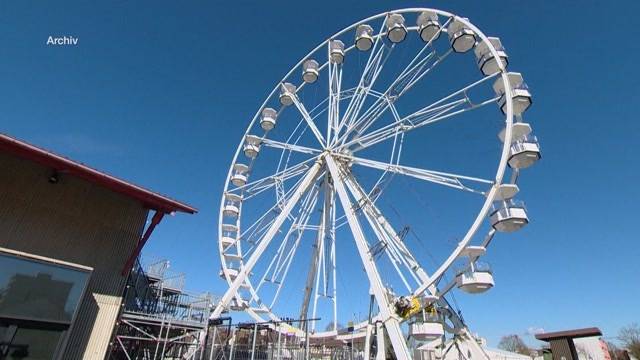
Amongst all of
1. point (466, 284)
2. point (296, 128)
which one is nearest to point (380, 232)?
point (466, 284)

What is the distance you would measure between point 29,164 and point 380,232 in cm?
1233

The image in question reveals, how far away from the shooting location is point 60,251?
36.3ft

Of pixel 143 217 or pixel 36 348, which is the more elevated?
pixel 143 217

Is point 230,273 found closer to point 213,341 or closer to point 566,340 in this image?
point 213,341

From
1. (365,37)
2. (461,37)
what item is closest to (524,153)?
(461,37)

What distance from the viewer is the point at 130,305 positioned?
14781 mm

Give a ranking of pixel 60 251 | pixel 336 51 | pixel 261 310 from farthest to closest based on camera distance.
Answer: pixel 336 51, pixel 261 310, pixel 60 251

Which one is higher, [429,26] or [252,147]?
[429,26]

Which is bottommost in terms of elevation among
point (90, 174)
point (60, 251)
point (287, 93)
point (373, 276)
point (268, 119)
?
point (60, 251)

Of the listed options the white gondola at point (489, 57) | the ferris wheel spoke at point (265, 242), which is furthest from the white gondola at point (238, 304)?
the white gondola at point (489, 57)

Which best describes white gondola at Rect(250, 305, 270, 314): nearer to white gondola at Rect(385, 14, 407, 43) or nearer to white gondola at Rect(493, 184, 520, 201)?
white gondola at Rect(493, 184, 520, 201)

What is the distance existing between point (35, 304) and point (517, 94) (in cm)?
1756

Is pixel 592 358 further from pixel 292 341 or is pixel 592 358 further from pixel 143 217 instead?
pixel 143 217

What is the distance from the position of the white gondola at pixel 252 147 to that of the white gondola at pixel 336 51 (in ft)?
20.3
